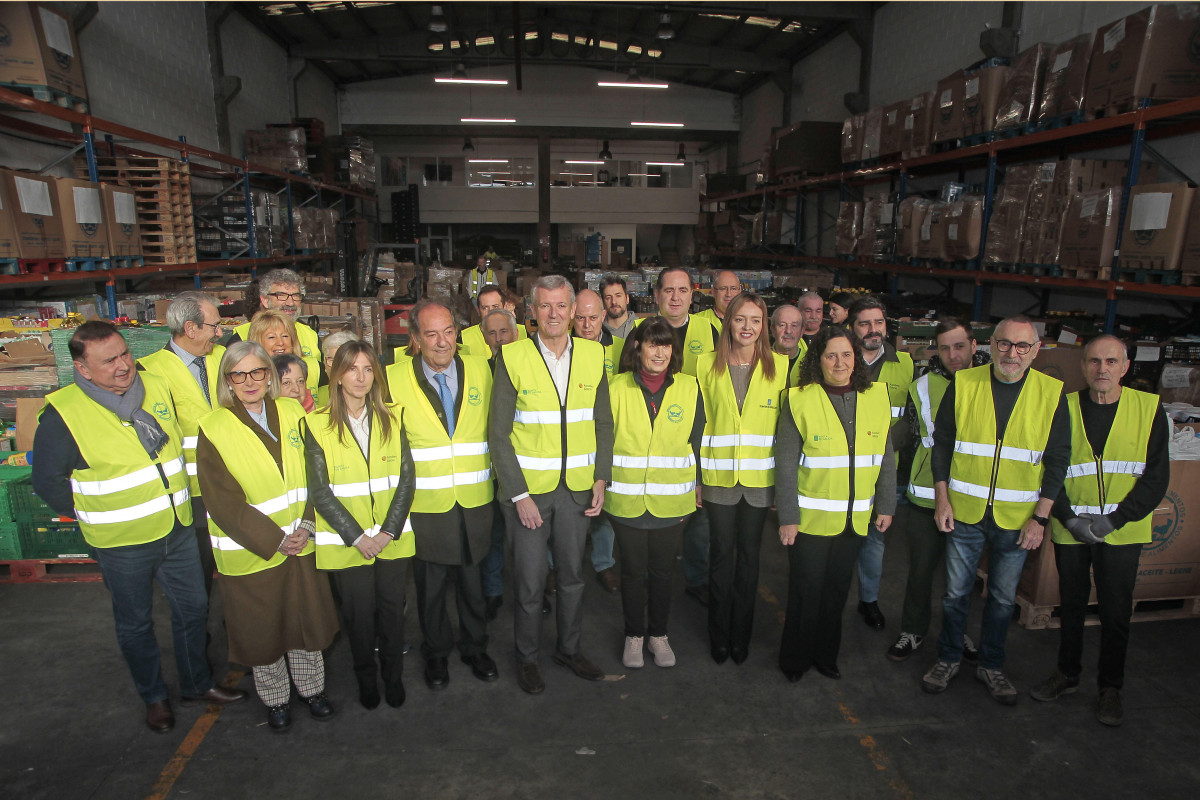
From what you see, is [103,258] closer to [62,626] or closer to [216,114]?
[62,626]

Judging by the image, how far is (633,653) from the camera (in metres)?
3.97

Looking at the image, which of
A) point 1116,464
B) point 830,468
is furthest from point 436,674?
point 1116,464

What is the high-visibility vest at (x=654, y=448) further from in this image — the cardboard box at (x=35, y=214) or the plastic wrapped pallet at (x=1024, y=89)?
the plastic wrapped pallet at (x=1024, y=89)

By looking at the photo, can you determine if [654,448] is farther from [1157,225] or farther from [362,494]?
[1157,225]

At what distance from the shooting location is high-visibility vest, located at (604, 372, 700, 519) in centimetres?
363

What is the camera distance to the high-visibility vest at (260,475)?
306cm

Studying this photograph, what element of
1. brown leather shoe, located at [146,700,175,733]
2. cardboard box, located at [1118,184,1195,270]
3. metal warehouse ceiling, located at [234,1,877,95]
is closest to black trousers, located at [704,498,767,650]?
brown leather shoe, located at [146,700,175,733]

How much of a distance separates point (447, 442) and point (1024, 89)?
24.0 feet

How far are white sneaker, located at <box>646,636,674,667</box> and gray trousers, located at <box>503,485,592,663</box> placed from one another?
1.74ft

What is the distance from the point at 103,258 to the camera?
698cm

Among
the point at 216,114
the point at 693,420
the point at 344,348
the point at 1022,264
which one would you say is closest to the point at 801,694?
the point at 693,420

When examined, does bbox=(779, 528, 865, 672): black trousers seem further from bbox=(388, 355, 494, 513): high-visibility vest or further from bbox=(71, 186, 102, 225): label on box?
bbox=(71, 186, 102, 225): label on box

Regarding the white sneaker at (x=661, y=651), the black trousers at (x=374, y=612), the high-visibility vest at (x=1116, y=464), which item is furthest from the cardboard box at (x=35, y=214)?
the high-visibility vest at (x=1116, y=464)

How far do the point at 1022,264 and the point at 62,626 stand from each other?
914 centimetres
